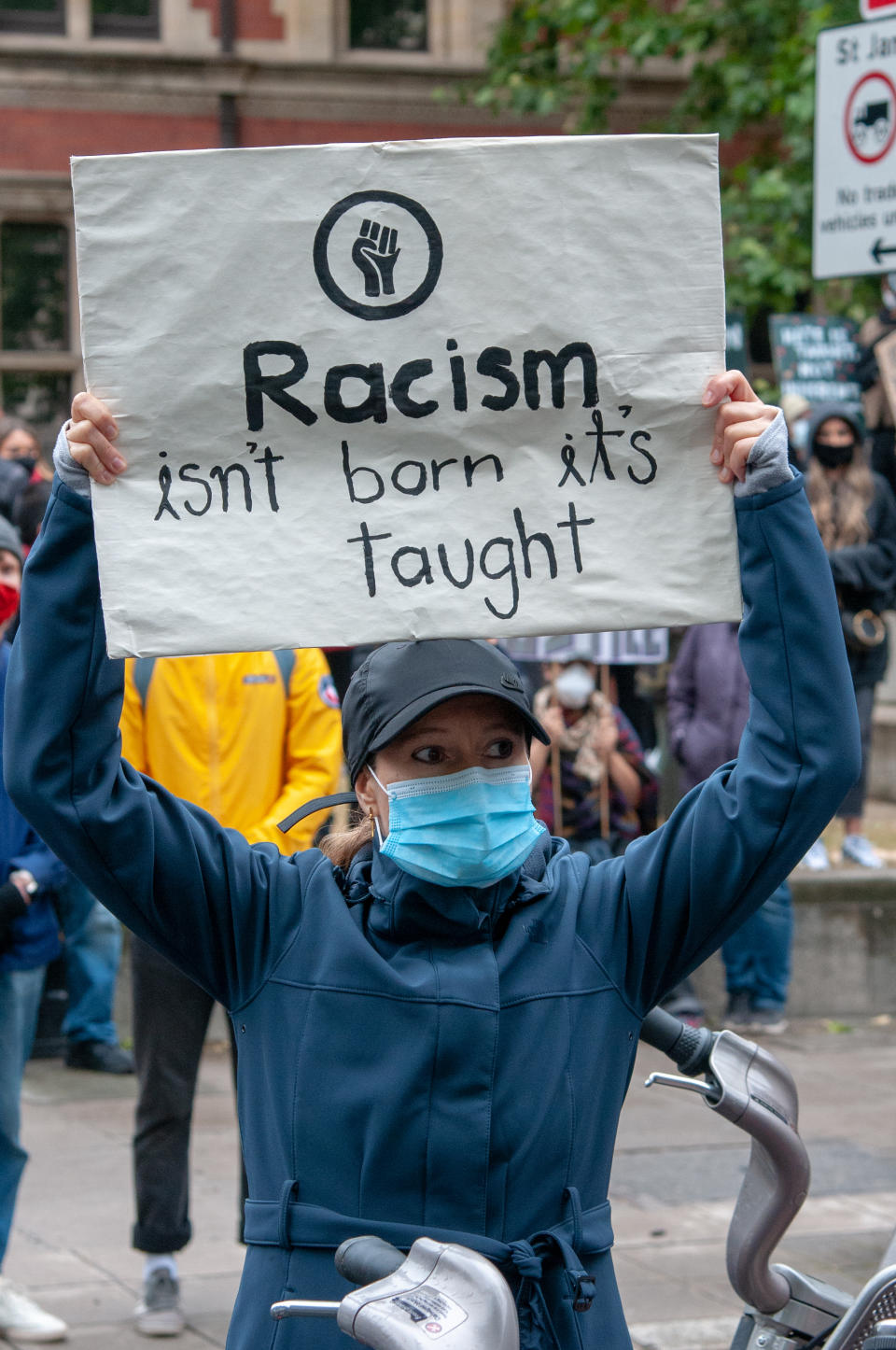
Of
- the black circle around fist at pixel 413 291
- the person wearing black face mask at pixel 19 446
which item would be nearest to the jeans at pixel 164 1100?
the black circle around fist at pixel 413 291

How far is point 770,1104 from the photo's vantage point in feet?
8.84

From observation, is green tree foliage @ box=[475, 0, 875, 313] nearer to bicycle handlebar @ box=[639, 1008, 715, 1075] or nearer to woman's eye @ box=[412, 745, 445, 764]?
bicycle handlebar @ box=[639, 1008, 715, 1075]

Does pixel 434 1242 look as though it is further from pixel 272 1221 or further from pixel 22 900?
pixel 22 900

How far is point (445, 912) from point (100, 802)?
443 millimetres

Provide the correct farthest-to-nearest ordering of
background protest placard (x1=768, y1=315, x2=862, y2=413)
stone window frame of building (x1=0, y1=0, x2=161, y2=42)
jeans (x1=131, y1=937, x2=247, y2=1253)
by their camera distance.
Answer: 1. stone window frame of building (x1=0, y1=0, x2=161, y2=42)
2. background protest placard (x1=768, y1=315, x2=862, y2=413)
3. jeans (x1=131, y1=937, x2=247, y2=1253)

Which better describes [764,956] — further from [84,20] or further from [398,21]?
[398,21]

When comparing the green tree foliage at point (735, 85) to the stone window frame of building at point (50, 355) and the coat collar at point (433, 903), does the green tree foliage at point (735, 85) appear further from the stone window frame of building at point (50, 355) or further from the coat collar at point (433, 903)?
the coat collar at point (433, 903)

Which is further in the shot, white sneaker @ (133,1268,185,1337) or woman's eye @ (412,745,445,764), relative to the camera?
white sneaker @ (133,1268,185,1337)

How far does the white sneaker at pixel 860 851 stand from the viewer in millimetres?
9297

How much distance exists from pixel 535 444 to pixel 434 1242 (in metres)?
0.97

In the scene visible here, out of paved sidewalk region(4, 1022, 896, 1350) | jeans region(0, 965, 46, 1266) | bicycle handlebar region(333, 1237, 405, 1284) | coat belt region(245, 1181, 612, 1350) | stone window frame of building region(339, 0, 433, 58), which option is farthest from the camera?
stone window frame of building region(339, 0, 433, 58)

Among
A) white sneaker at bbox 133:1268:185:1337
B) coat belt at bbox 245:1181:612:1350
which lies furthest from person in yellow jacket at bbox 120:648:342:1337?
coat belt at bbox 245:1181:612:1350

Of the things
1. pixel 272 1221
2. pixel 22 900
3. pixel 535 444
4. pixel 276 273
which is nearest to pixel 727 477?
pixel 535 444

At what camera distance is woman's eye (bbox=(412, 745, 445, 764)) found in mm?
2422
